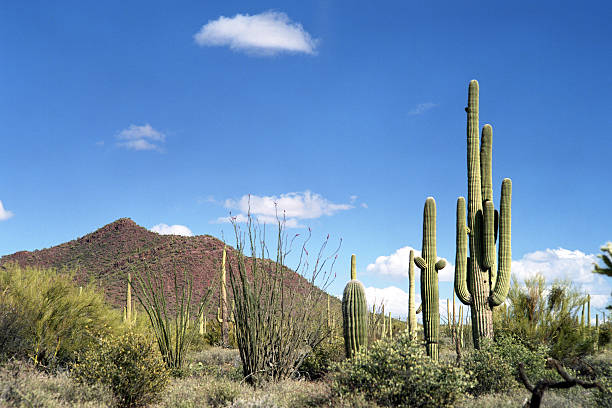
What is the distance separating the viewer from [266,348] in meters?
8.71

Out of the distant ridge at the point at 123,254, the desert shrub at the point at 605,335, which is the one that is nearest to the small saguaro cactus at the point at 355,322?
the desert shrub at the point at 605,335

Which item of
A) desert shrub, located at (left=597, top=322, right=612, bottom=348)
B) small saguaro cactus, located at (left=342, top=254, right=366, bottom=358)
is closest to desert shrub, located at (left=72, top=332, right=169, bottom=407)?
small saguaro cactus, located at (left=342, top=254, right=366, bottom=358)

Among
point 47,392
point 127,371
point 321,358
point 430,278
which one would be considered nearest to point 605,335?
point 430,278

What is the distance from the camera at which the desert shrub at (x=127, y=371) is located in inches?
286

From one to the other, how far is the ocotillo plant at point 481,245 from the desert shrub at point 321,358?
3179 millimetres

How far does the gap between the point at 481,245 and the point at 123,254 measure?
4177 cm

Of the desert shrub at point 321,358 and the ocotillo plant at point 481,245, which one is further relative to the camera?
the ocotillo plant at point 481,245

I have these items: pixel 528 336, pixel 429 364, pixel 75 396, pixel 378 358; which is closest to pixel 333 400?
pixel 378 358

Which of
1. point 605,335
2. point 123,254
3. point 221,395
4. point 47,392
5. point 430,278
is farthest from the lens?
point 123,254

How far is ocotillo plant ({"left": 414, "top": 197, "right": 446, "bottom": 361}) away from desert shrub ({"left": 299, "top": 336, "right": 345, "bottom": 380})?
6.30 ft

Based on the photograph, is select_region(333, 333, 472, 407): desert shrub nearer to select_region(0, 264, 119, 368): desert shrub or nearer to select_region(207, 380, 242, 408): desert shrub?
select_region(207, 380, 242, 408): desert shrub

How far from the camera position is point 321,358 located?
10938 millimetres

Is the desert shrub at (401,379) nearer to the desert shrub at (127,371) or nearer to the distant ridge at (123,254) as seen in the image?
the desert shrub at (127,371)

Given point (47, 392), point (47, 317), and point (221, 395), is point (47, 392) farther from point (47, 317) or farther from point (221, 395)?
point (47, 317)
